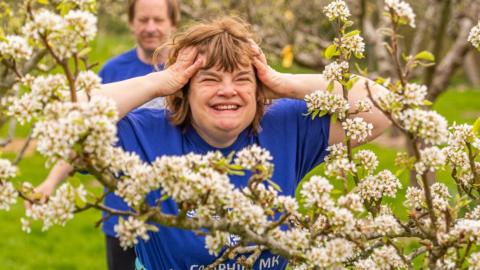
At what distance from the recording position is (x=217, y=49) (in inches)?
133

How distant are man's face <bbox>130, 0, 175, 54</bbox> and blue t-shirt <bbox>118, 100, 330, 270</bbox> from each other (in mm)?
2474

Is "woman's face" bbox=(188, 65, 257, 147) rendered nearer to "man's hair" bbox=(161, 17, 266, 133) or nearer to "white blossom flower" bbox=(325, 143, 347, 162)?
"man's hair" bbox=(161, 17, 266, 133)

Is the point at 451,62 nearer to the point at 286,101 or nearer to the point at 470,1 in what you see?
the point at 470,1

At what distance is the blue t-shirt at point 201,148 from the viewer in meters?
3.40

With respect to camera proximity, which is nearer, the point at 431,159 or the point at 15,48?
the point at 15,48

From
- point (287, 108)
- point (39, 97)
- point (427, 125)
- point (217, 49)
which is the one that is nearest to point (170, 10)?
point (287, 108)

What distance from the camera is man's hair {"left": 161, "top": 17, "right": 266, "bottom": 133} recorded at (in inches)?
133

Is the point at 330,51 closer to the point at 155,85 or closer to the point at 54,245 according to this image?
the point at 155,85

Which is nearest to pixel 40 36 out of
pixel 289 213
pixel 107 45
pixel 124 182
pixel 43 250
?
pixel 124 182

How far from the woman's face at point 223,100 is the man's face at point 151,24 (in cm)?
274

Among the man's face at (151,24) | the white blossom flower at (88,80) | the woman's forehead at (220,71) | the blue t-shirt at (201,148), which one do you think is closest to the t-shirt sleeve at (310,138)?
the blue t-shirt at (201,148)

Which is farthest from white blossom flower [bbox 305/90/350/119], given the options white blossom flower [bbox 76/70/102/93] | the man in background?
the man in background

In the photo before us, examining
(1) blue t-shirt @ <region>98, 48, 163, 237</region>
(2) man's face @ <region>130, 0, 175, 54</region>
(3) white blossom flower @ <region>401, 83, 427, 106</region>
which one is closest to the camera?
(3) white blossom flower @ <region>401, 83, 427, 106</region>

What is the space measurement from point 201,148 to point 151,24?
2.88 meters
